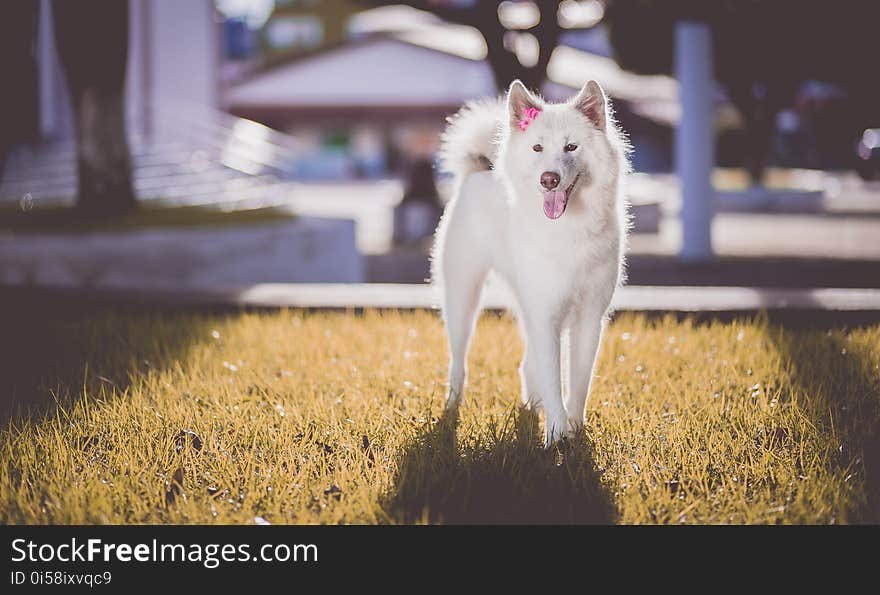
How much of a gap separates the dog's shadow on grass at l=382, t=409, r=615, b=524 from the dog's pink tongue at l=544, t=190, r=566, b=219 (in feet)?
2.90

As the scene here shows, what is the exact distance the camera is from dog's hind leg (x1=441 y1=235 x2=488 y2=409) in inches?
175

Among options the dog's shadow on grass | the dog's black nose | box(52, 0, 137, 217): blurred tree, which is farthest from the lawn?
box(52, 0, 137, 217): blurred tree

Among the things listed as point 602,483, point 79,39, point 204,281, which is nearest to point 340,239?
point 204,281

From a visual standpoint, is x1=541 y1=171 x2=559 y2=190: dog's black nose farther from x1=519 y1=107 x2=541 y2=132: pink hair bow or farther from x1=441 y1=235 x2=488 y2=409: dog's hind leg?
x1=441 y1=235 x2=488 y2=409: dog's hind leg

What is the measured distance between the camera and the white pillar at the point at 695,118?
36.6 ft

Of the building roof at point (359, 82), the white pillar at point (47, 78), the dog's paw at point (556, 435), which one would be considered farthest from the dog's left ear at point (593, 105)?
the building roof at point (359, 82)

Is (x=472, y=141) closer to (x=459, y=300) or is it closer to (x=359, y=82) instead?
(x=459, y=300)

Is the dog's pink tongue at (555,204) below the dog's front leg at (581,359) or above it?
above

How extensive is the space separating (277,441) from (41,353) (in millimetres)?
2196

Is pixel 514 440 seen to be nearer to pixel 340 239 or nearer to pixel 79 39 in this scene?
pixel 340 239

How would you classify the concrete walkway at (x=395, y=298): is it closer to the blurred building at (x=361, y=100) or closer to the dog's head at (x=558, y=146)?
the dog's head at (x=558, y=146)

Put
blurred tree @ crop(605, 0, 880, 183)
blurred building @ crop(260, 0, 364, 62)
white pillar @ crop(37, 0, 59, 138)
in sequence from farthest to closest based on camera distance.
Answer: blurred building @ crop(260, 0, 364, 62) → white pillar @ crop(37, 0, 59, 138) → blurred tree @ crop(605, 0, 880, 183)

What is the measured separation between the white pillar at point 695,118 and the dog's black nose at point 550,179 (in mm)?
8024

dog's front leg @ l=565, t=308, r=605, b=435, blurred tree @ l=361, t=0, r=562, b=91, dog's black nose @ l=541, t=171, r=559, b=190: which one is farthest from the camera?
blurred tree @ l=361, t=0, r=562, b=91
